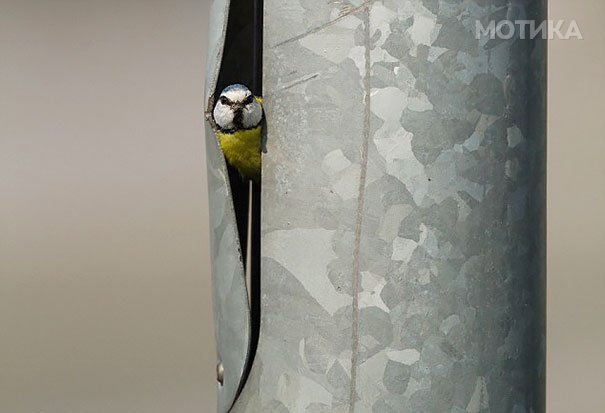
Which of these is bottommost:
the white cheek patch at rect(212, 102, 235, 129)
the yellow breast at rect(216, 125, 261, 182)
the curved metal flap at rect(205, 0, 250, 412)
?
the curved metal flap at rect(205, 0, 250, 412)

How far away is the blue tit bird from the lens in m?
0.52

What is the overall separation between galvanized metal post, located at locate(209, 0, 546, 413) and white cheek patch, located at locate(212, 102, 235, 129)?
4 cm

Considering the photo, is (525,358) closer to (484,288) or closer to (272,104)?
(484,288)

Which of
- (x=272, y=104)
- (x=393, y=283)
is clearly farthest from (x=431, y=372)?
(x=272, y=104)

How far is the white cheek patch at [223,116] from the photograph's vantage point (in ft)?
1.74

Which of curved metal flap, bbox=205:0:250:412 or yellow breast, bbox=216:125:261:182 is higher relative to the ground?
yellow breast, bbox=216:125:261:182

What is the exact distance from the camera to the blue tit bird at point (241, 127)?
0.52 m

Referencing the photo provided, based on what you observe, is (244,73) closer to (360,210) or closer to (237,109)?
(237,109)

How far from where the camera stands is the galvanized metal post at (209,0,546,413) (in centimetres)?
48

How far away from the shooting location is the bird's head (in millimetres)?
516

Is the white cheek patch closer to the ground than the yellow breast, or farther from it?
farther from it

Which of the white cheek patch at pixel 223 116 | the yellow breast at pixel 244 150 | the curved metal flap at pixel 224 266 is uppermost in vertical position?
the white cheek patch at pixel 223 116

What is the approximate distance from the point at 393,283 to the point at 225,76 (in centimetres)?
18

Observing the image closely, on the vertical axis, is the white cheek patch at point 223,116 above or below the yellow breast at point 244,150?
above
